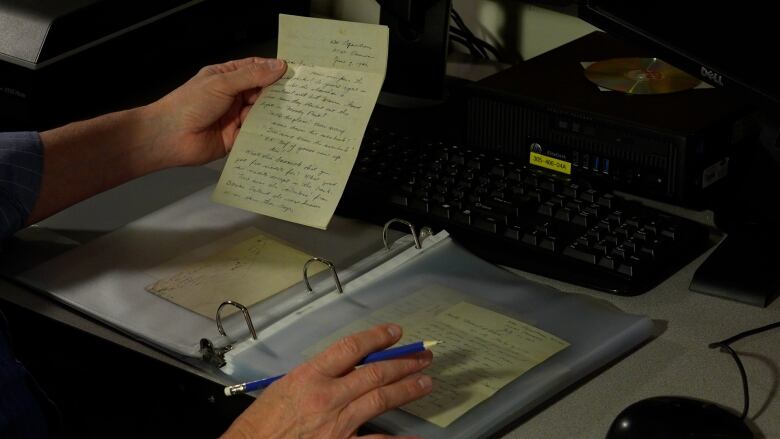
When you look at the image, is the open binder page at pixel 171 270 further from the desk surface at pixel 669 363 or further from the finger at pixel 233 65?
the finger at pixel 233 65

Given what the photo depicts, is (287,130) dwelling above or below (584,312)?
above

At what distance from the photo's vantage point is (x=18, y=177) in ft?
4.30

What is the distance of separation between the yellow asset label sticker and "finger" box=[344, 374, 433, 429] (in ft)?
1.58

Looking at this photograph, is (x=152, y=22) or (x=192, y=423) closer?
(x=192, y=423)

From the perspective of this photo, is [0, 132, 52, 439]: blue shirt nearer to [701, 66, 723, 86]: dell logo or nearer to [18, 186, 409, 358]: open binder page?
[18, 186, 409, 358]: open binder page

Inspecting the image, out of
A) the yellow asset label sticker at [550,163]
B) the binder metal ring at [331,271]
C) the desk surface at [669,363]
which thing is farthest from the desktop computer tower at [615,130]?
the binder metal ring at [331,271]

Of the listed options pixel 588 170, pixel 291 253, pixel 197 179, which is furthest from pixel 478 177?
pixel 197 179

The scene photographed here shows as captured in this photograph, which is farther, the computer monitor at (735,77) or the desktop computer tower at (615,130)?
the desktop computer tower at (615,130)

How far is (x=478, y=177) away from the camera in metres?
1.33

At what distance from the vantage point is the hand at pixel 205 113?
1313 millimetres

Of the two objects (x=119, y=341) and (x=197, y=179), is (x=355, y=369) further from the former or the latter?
(x=197, y=179)

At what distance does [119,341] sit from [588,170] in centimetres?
57

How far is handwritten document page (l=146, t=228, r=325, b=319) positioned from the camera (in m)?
1.18

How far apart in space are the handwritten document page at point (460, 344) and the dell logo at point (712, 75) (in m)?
0.34
